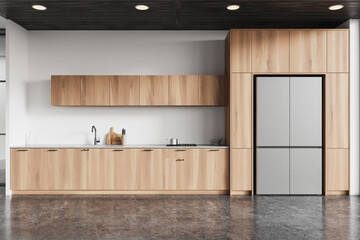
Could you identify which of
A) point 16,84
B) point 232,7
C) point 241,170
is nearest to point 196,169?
point 241,170

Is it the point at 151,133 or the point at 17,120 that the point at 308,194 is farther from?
the point at 17,120

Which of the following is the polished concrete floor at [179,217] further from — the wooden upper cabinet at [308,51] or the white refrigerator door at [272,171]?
the wooden upper cabinet at [308,51]

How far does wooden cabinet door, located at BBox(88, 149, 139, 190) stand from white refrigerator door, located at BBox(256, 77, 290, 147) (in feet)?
7.43

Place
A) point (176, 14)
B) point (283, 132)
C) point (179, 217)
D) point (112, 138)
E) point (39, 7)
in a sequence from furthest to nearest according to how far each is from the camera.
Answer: point (112, 138), point (283, 132), point (176, 14), point (39, 7), point (179, 217)

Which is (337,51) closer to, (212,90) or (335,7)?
(335,7)

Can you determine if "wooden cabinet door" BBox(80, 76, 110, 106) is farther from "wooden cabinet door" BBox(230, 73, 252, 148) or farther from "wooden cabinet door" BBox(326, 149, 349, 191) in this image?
"wooden cabinet door" BBox(326, 149, 349, 191)

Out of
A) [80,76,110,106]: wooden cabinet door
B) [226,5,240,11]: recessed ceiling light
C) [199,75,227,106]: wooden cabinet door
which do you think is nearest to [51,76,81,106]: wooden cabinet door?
[80,76,110,106]: wooden cabinet door

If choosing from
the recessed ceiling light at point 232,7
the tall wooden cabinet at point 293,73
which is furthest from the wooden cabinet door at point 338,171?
the recessed ceiling light at point 232,7

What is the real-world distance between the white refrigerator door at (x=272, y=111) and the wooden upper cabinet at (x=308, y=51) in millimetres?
340

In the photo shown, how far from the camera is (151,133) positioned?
639 cm

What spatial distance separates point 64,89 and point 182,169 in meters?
2.58

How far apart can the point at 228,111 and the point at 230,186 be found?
1.31 meters

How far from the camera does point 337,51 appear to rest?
570cm

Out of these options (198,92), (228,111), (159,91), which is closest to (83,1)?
(159,91)
